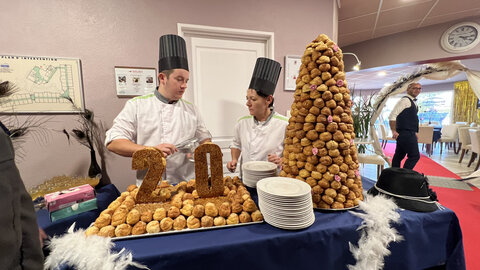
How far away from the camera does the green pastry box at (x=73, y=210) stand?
108 centimetres

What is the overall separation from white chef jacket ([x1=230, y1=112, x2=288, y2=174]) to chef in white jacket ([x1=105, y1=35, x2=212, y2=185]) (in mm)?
489

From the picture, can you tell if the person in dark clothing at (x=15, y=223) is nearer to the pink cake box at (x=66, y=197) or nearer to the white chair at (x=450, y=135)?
the pink cake box at (x=66, y=197)

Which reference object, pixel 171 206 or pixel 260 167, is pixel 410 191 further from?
pixel 171 206

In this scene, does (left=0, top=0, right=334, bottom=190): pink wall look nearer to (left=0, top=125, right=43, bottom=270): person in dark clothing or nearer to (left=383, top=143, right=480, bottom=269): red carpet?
(left=0, top=125, right=43, bottom=270): person in dark clothing

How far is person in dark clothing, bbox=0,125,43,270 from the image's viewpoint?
0.36 meters

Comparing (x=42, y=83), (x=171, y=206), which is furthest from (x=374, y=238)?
(x=42, y=83)

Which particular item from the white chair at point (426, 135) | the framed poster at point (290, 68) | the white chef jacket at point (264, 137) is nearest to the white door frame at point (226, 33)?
the framed poster at point (290, 68)

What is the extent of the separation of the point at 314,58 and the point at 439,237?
1067 millimetres

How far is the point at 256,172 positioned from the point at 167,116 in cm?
92

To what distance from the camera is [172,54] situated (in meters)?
1.47

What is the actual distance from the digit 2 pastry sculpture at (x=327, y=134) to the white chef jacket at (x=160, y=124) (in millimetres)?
968

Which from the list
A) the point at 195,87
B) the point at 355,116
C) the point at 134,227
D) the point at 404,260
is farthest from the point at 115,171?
the point at 355,116

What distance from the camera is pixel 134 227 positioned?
0.75 meters

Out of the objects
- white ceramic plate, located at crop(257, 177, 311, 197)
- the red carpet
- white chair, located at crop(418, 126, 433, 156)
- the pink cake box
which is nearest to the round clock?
the red carpet
